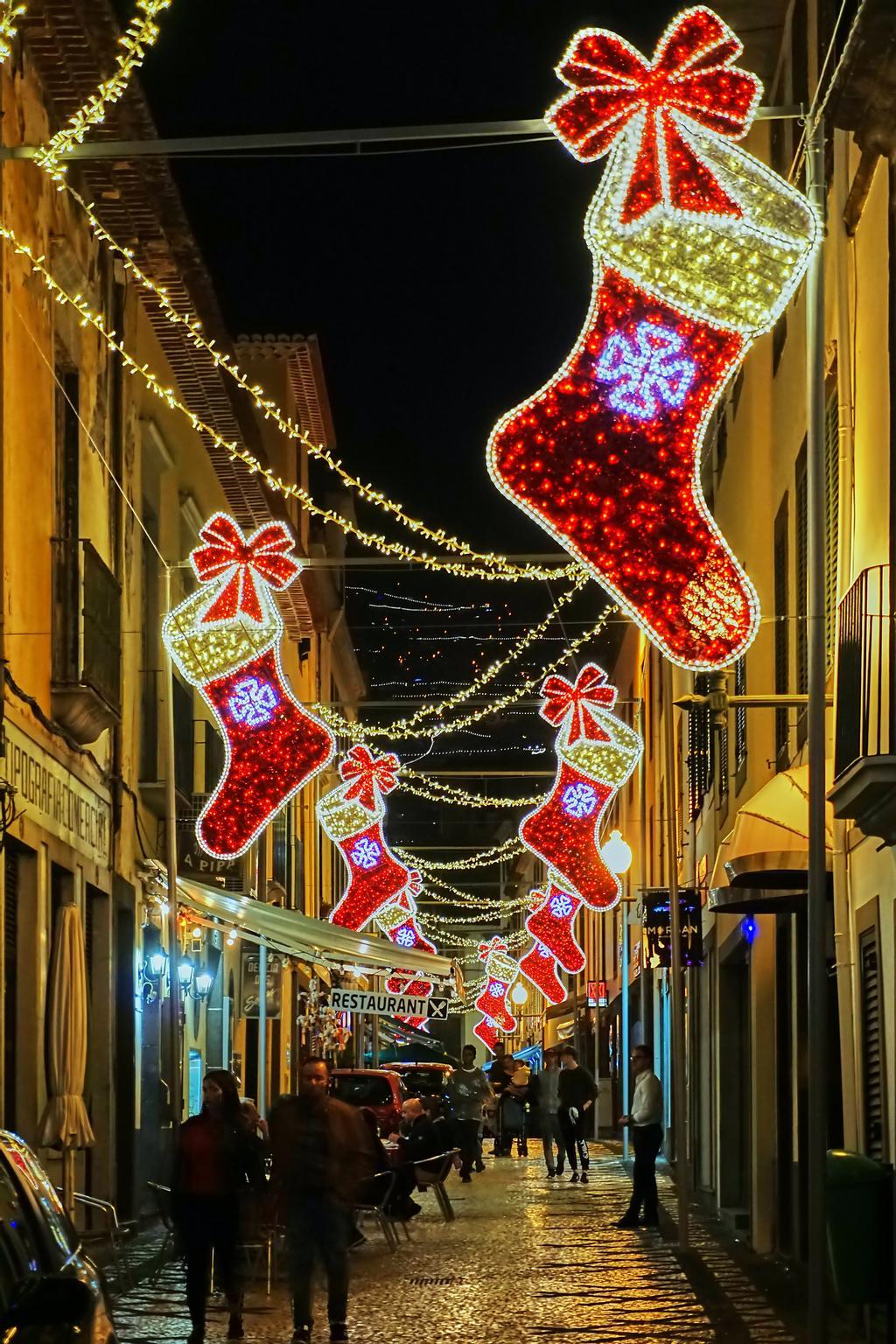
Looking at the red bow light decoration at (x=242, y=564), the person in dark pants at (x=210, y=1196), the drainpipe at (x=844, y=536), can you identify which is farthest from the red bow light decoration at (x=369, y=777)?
the person in dark pants at (x=210, y=1196)

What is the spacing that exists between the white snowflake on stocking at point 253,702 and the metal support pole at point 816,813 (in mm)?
9499

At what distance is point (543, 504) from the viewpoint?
12.0 m

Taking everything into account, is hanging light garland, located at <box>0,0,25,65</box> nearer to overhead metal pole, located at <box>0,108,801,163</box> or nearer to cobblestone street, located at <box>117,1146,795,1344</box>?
overhead metal pole, located at <box>0,108,801,163</box>

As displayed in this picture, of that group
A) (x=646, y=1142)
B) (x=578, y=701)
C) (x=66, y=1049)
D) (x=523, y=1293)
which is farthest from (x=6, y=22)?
(x=578, y=701)

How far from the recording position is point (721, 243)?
11367mm

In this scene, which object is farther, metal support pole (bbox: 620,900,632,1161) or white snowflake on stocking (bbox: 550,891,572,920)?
metal support pole (bbox: 620,900,632,1161)

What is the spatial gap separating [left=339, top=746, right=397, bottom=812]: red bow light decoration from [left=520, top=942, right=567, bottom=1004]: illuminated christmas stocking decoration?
7930 millimetres

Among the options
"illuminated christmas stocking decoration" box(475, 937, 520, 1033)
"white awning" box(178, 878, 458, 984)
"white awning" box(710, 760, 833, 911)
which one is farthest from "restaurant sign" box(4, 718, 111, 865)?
"illuminated christmas stocking decoration" box(475, 937, 520, 1033)

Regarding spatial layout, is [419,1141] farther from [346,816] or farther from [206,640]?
[346,816]

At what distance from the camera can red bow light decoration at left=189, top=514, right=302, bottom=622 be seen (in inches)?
803

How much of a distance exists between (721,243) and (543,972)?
103ft

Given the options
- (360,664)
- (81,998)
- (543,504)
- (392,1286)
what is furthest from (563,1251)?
(360,664)

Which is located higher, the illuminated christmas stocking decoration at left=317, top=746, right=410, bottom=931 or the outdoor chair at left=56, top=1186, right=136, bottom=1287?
the illuminated christmas stocking decoration at left=317, top=746, right=410, bottom=931

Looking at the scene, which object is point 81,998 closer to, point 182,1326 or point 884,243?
point 182,1326
